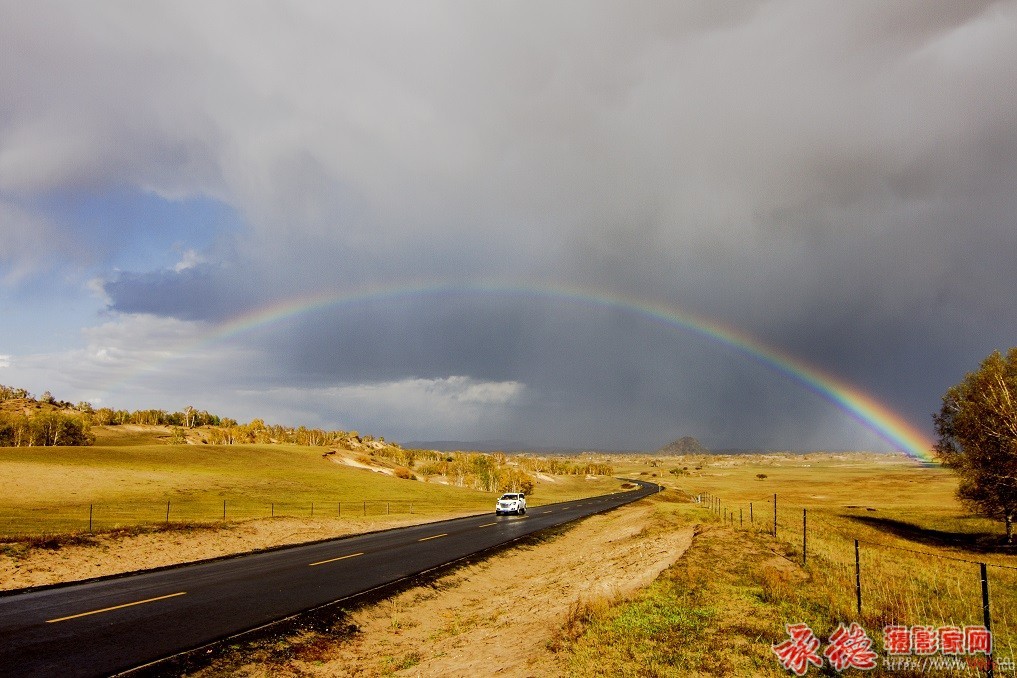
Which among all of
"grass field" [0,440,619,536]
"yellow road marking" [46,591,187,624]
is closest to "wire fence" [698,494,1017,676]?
"yellow road marking" [46,591,187,624]

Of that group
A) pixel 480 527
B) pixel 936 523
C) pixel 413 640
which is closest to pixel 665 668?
pixel 413 640

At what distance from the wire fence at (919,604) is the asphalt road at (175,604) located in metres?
13.6

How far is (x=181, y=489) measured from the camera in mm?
61406

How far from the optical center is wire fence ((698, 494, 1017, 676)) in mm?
9852

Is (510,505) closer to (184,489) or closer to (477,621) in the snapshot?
(184,489)

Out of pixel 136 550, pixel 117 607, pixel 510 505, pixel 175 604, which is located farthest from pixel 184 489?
pixel 175 604

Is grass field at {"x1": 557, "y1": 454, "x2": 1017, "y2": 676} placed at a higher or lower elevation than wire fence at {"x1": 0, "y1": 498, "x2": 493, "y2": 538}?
higher

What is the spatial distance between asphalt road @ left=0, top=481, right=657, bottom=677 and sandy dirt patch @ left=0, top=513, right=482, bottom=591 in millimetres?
1464

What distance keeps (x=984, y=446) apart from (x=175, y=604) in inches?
2043

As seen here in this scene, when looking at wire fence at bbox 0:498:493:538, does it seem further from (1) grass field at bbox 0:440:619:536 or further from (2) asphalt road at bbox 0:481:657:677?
(2) asphalt road at bbox 0:481:657:677

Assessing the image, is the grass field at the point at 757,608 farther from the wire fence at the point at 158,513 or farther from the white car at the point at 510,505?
the white car at the point at 510,505

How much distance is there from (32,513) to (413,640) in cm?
4343

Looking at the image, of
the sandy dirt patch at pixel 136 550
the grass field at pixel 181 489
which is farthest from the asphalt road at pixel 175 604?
the grass field at pixel 181 489

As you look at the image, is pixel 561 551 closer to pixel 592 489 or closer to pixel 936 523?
pixel 936 523
